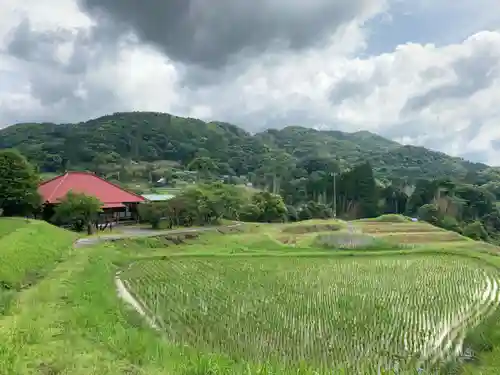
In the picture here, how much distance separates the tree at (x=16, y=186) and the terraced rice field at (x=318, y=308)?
42.4ft

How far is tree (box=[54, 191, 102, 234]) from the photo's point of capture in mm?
30969

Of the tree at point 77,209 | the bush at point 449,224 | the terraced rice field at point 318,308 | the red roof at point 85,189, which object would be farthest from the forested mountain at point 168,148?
the terraced rice field at point 318,308

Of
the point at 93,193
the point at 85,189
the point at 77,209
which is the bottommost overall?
the point at 77,209

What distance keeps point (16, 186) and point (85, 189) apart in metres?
7.18

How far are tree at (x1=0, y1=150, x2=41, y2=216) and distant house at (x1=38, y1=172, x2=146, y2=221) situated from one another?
2443mm

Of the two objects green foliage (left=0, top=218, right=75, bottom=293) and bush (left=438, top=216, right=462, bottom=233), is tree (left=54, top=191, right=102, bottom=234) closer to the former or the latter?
green foliage (left=0, top=218, right=75, bottom=293)

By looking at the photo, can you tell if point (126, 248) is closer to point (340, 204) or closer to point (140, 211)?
point (140, 211)

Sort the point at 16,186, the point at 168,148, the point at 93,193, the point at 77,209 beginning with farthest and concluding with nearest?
1. the point at 168,148
2. the point at 93,193
3. the point at 77,209
4. the point at 16,186

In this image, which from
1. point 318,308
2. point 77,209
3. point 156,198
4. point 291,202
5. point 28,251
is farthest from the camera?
point 291,202

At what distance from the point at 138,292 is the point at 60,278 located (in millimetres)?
2707

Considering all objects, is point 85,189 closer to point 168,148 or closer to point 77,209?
point 77,209

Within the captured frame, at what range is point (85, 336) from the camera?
9.36 metres

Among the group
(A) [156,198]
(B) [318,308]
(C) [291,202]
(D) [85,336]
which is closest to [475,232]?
(C) [291,202]

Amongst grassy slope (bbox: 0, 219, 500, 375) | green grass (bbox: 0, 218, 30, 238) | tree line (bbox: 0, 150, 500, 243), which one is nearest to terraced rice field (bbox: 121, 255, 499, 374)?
grassy slope (bbox: 0, 219, 500, 375)
